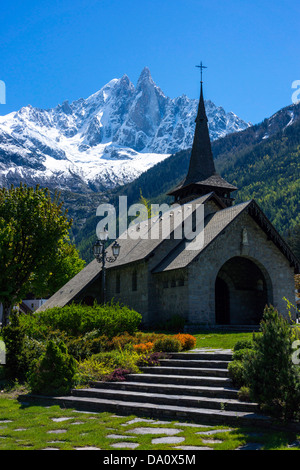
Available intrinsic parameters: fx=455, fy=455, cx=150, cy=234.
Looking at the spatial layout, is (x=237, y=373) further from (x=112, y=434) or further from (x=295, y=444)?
(x=112, y=434)

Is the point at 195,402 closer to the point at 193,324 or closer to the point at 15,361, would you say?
the point at 15,361

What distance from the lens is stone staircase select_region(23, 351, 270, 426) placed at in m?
9.35

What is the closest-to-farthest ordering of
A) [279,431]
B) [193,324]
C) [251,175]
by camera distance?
[279,431] → [193,324] → [251,175]

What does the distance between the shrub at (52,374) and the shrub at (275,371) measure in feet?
19.4

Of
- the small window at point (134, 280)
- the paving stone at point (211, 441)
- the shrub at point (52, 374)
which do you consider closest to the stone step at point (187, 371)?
the shrub at point (52, 374)

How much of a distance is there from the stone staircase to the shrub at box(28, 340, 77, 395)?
1.38ft

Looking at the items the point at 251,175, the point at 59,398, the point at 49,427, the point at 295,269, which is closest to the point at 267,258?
the point at 295,269

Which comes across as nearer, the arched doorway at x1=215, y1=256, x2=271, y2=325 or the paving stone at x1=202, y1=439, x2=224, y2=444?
the paving stone at x1=202, y1=439, x2=224, y2=444

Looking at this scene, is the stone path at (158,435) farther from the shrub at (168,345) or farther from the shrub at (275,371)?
the shrub at (168,345)

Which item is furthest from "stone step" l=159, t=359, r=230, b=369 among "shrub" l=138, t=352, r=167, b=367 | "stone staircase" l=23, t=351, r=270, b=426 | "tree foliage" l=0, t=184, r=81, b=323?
"tree foliage" l=0, t=184, r=81, b=323

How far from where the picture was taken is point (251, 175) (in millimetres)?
179500

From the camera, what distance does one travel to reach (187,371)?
41.6 ft

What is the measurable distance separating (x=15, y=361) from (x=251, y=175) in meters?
172

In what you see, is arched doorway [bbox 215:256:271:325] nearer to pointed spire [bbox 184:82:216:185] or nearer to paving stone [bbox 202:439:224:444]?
pointed spire [bbox 184:82:216:185]
